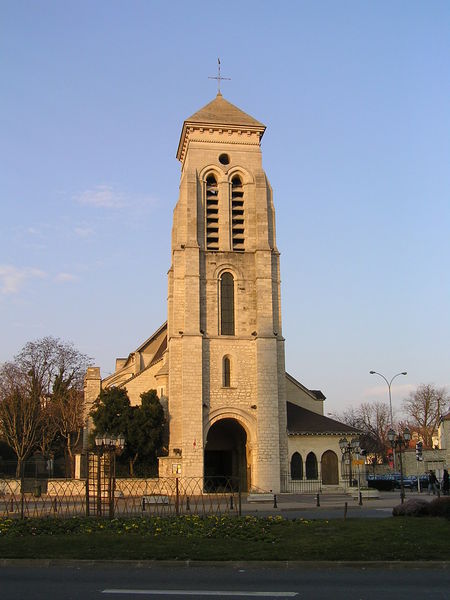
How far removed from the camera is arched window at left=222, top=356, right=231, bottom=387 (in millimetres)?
48188

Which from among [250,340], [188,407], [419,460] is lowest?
[419,460]

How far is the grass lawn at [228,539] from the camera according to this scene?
1447cm

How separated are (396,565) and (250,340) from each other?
35.4 meters

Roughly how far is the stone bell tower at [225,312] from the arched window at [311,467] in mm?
2252

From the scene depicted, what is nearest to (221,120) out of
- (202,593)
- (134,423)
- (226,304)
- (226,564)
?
(226,304)

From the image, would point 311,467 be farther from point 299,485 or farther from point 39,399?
point 39,399

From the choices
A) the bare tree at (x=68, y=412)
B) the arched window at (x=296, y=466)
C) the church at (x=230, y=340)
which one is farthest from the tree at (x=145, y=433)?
the bare tree at (x=68, y=412)

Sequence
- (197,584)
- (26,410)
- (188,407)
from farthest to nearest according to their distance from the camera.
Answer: (26,410) → (188,407) → (197,584)

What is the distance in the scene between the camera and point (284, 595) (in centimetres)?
1089

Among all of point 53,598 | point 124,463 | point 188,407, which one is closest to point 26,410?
point 124,463

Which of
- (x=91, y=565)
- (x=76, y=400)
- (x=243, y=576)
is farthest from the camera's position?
(x=76, y=400)

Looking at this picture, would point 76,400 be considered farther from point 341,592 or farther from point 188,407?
point 341,592

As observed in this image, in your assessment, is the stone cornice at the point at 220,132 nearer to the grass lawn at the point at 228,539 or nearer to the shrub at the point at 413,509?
the shrub at the point at 413,509

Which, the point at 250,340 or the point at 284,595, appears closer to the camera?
the point at 284,595
